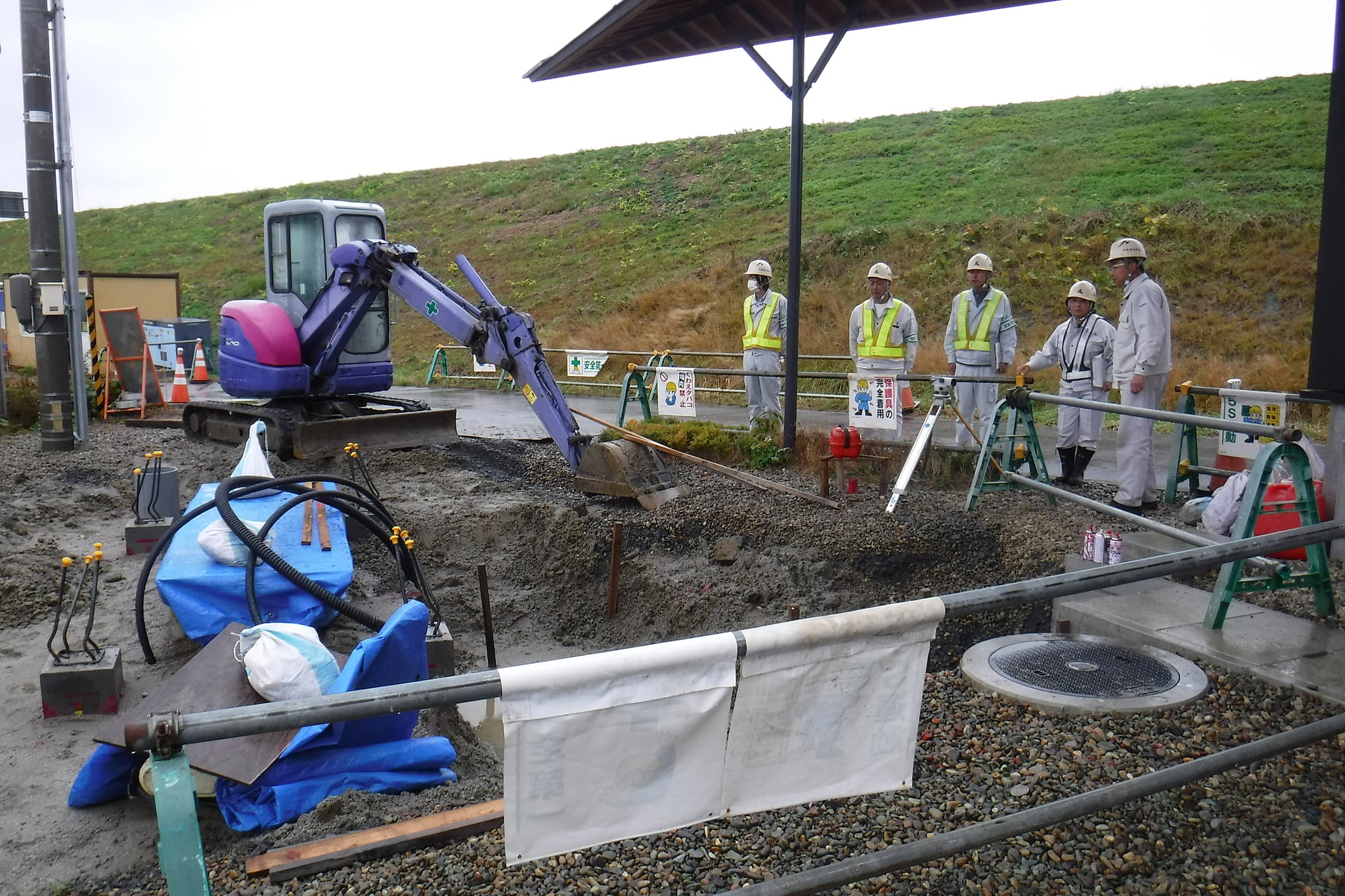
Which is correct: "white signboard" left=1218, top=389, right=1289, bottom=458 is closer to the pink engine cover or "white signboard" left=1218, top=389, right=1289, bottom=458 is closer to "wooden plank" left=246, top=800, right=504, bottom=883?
"wooden plank" left=246, top=800, right=504, bottom=883

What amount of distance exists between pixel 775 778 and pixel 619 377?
64.8ft

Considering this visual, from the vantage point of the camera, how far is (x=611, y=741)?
2.12 meters

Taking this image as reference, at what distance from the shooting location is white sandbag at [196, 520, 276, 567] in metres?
5.99

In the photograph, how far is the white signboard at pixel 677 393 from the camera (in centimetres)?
1099

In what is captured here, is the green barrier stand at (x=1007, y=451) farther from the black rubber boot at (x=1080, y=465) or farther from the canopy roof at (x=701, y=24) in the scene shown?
the canopy roof at (x=701, y=24)

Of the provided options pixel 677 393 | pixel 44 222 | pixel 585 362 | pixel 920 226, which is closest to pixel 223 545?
pixel 677 393

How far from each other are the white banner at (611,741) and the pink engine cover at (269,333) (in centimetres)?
1082

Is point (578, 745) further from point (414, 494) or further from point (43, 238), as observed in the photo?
point (43, 238)

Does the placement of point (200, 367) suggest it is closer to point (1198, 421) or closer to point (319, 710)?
point (1198, 421)

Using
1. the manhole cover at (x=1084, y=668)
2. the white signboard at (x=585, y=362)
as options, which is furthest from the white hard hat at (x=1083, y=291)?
the white signboard at (x=585, y=362)

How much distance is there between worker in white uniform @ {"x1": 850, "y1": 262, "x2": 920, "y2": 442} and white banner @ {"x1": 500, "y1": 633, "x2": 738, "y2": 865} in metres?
8.59

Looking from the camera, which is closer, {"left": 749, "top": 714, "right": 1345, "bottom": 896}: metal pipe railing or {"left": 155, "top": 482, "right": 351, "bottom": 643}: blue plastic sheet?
{"left": 749, "top": 714, "right": 1345, "bottom": 896}: metal pipe railing

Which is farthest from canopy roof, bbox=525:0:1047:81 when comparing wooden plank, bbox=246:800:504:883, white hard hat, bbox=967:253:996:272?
wooden plank, bbox=246:800:504:883

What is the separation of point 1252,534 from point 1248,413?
3.56m
